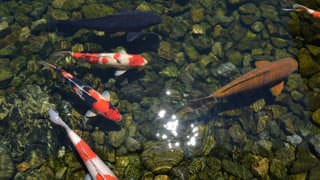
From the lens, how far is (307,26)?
908cm

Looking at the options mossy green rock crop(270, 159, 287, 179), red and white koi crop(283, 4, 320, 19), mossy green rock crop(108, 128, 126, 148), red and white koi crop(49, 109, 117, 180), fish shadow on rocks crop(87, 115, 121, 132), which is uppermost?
red and white koi crop(283, 4, 320, 19)

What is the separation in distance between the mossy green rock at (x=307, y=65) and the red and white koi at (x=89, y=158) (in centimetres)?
516

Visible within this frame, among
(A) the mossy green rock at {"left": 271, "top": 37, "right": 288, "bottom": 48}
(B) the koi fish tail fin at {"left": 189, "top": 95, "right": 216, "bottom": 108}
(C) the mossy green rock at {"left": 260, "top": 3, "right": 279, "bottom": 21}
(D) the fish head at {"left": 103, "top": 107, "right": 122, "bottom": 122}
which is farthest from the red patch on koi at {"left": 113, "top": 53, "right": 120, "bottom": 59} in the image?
(C) the mossy green rock at {"left": 260, "top": 3, "right": 279, "bottom": 21}

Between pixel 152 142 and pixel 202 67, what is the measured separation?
258 cm

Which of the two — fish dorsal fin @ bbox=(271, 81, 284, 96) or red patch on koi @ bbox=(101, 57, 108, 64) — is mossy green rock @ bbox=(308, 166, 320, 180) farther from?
red patch on koi @ bbox=(101, 57, 108, 64)

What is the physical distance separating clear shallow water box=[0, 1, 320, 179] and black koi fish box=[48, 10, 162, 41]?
1.46 feet

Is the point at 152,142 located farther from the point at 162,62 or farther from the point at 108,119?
the point at 162,62

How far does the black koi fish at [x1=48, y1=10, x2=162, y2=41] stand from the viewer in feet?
29.0

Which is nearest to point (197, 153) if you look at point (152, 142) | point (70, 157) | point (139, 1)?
point (152, 142)

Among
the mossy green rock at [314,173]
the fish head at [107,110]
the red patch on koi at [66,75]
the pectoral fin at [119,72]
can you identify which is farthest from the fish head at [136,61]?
the mossy green rock at [314,173]

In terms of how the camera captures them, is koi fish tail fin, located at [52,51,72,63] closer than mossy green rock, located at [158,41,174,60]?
Yes

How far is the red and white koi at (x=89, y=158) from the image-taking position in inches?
258

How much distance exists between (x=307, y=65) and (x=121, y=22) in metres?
4.70

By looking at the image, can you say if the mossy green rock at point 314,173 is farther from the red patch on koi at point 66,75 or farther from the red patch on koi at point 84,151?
the red patch on koi at point 66,75
